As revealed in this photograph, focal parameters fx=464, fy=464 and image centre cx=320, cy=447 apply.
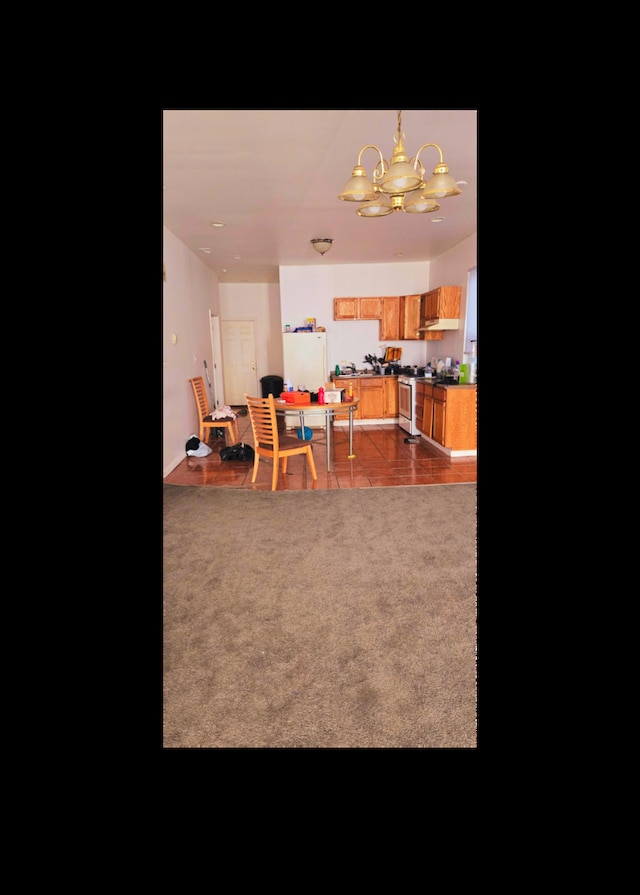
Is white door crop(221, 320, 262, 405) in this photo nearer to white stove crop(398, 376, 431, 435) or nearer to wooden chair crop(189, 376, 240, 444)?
wooden chair crop(189, 376, 240, 444)

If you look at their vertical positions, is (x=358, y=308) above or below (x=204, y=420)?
above

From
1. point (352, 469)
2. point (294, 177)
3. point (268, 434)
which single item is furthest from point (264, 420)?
point (294, 177)

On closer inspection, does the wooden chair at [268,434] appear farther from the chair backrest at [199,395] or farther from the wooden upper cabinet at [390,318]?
the wooden upper cabinet at [390,318]

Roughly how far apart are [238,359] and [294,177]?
262 inches

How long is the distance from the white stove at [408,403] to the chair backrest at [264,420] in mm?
2870

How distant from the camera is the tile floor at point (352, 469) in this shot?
4812mm

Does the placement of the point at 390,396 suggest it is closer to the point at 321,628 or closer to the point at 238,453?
the point at 238,453

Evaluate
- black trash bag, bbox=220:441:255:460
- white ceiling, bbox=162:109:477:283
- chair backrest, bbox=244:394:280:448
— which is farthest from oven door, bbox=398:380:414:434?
chair backrest, bbox=244:394:280:448

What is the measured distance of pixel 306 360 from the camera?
7668 mm

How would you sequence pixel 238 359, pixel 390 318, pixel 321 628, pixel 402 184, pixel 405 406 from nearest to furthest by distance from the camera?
pixel 321 628 → pixel 402 184 → pixel 405 406 → pixel 390 318 → pixel 238 359

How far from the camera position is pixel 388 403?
7910mm

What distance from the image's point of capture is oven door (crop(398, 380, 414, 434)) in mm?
7020

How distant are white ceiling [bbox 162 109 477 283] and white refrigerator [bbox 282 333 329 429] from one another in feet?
4.18
